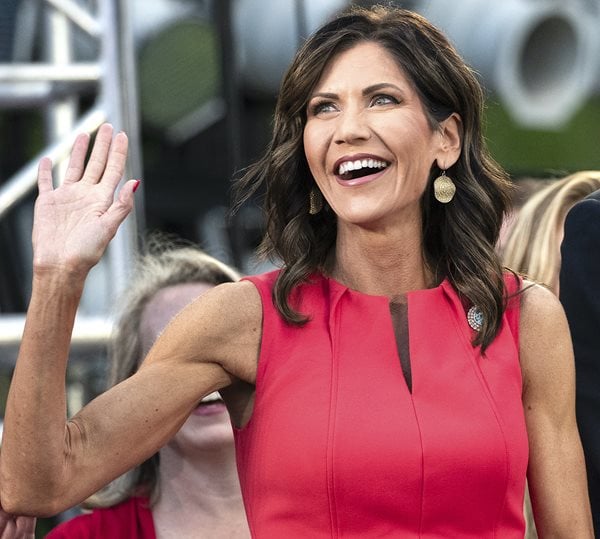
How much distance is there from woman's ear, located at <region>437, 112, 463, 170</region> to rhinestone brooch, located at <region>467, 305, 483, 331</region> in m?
0.26

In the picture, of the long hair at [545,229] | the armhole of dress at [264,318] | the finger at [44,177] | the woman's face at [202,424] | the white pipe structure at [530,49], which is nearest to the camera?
the finger at [44,177]

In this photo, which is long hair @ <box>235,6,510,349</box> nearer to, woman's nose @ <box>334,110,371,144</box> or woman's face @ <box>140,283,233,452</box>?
woman's nose @ <box>334,110,371,144</box>

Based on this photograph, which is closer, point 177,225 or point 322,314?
point 322,314

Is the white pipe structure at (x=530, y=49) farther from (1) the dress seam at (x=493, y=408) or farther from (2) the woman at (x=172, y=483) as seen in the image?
(1) the dress seam at (x=493, y=408)

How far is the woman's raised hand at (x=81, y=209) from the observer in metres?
2.12

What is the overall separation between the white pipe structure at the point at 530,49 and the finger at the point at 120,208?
148 inches

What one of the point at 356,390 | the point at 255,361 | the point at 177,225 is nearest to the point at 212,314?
the point at 255,361

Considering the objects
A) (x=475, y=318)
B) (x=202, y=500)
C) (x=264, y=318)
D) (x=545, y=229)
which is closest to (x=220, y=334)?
(x=264, y=318)

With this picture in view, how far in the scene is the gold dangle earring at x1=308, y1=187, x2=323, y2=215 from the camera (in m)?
2.52

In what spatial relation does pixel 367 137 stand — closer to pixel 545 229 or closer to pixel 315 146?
pixel 315 146

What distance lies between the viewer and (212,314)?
230 centimetres

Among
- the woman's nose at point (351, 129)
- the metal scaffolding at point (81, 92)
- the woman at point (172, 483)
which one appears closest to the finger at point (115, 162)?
the woman's nose at point (351, 129)

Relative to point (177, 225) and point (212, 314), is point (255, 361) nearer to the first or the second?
point (212, 314)

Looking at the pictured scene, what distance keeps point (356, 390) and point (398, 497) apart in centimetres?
A: 19
